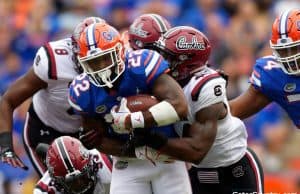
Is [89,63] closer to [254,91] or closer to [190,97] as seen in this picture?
[190,97]

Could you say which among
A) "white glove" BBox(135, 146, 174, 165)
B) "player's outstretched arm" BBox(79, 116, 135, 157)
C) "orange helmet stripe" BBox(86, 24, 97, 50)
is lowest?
"white glove" BBox(135, 146, 174, 165)

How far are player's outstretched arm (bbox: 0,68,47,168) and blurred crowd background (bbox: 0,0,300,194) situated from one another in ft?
6.99

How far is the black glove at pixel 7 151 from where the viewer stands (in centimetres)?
634

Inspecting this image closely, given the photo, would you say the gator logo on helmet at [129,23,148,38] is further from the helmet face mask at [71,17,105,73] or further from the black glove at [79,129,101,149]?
the black glove at [79,129,101,149]

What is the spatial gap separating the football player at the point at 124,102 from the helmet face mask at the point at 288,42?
76cm

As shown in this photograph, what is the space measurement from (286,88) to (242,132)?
37 cm

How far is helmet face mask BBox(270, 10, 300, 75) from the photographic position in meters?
5.83

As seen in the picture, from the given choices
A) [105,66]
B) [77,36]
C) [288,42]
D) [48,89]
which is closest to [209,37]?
[48,89]

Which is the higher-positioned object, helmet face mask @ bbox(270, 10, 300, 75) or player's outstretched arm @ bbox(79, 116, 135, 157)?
helmet face mask @ bbox(270, 10, 300, 75)

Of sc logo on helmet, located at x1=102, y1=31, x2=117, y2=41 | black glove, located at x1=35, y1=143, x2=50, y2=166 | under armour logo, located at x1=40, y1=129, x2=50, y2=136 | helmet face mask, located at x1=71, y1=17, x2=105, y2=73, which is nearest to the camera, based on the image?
sc logo on helmet, located at x1=102, y1=31, x2=117, y2=41

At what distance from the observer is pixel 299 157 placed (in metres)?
8.82

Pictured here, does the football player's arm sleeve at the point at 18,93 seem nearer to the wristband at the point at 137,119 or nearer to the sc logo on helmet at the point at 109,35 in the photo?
the sc logo on helmet at the point at 109,35

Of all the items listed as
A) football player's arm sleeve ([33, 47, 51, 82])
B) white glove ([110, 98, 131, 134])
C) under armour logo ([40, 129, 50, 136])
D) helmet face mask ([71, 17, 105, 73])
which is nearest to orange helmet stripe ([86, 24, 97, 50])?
white glove ([110, 98, 131, 134])

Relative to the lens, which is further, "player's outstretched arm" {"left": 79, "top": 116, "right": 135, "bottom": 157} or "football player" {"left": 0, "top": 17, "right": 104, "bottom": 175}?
"football player" {"left": 0, "top": 17, "right": 104, "bottom": 175}
